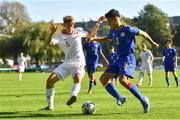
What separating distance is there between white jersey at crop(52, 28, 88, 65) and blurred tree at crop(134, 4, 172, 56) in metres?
112

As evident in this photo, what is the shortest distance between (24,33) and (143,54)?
7495 cm

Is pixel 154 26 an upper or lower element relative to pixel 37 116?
upper

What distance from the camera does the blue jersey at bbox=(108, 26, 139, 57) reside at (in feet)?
39.8

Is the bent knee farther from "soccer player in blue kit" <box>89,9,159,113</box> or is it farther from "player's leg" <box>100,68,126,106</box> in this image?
"soccer player in blue kit" <box>89,9,159,113</box>

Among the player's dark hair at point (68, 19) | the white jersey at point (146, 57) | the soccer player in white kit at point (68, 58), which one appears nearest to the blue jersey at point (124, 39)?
the soccer player in white kit at point (68, 58)

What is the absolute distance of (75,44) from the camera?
13258 millimetres

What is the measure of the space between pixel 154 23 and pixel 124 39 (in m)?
119

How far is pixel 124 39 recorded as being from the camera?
40.0ft

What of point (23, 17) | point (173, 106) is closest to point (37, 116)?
point (173, 106)

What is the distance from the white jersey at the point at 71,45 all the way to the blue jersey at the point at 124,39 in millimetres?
1320

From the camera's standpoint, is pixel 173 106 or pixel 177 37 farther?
pixel 177 37

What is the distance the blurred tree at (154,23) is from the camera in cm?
12568

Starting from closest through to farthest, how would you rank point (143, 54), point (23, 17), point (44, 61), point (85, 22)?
point (143, 54), point (44, 61), point (23, 17), point (85, 22)

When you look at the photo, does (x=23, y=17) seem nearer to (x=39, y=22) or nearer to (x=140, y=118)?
(x=39, y=22)
